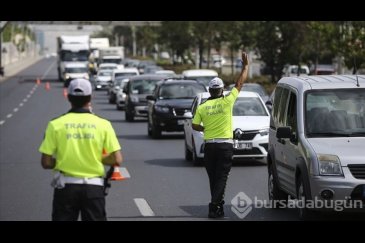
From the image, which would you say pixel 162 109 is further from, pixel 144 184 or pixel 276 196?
pixel 276 196

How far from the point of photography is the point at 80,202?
8.50m

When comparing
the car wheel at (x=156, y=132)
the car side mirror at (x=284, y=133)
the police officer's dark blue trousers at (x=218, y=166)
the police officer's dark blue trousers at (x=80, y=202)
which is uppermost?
the police officer's dark blue trousers at (x=80, y=202)

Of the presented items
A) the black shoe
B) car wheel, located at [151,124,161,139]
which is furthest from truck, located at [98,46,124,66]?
the black shoe

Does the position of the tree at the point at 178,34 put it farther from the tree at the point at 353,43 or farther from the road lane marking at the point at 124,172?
the road lane marking at the point at 124,172

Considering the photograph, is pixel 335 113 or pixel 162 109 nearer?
pixel 335 113

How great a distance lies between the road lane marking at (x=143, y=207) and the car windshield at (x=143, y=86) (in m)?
21.4

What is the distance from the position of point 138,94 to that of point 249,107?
14.8 meters

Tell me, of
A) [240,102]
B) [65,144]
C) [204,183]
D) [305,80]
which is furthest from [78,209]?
[240,102]

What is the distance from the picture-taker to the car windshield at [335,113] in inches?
509

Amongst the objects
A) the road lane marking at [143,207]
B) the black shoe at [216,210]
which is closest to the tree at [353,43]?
the road lane marking at [143,207]

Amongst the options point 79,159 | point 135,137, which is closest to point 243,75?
point 79,159

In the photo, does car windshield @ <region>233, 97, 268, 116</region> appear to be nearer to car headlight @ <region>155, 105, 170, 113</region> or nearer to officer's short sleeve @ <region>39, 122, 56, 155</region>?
car headlight @ <region>155, 105, 170, 113</region>
